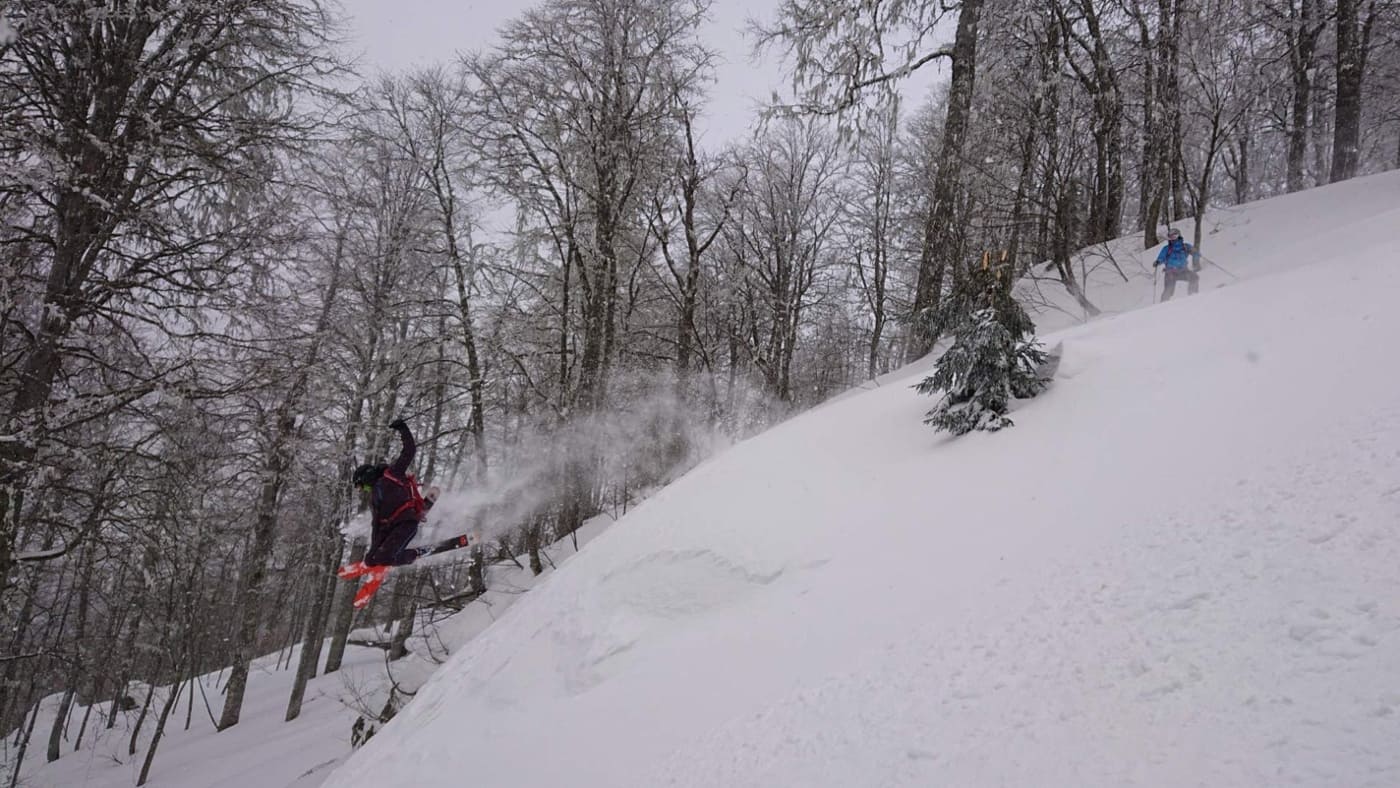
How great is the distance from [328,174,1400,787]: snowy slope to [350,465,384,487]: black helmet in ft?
9.96

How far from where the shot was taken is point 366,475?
25.0 ft

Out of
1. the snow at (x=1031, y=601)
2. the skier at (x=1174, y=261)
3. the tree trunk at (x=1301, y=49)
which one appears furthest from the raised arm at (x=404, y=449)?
the tree trunk at (x=1301, y=49)

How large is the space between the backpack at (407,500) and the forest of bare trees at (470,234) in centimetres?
161

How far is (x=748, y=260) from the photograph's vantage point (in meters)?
20.5

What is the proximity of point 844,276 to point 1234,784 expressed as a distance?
20324 millimetres

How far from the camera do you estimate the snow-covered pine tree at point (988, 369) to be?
4871mm

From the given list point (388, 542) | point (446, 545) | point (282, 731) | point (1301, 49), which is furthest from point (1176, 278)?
point (282, 731)

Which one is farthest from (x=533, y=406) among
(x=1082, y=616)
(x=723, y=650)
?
(x=1082, y=616)

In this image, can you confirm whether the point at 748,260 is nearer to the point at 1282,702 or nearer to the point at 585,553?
the point at 585,553

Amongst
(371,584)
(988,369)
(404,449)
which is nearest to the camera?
(988,369)

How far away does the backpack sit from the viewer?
7.88m

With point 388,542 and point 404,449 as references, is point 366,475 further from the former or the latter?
point 388,542

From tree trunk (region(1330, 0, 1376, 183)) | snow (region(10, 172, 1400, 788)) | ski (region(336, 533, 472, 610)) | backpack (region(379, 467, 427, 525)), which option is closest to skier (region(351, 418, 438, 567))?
backpack (region(379, 467, 427, 525))

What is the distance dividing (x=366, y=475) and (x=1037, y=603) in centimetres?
745
